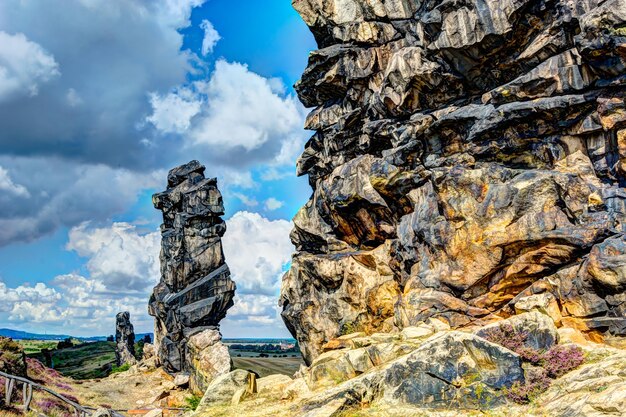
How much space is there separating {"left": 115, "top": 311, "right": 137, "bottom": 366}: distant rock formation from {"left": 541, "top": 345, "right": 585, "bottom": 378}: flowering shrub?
271 feet

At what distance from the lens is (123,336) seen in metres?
94.4

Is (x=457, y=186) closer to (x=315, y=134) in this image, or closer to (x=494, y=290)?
(x=494, y=290)

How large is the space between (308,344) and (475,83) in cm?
3227

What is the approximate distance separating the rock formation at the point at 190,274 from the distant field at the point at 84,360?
20820 millimetres

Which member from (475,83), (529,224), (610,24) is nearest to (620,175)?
(529,224)

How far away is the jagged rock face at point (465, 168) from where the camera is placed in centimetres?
3356

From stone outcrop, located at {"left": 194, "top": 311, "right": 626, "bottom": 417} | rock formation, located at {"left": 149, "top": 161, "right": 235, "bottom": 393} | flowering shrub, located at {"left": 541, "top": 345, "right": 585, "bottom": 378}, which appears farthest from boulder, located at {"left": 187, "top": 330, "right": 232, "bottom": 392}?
flowering shrub, located at {"left": 541, "top": 345, "right": 585, "bottom": 378}

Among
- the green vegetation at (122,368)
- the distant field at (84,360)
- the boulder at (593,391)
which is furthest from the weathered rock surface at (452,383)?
the distant field at (84,360)

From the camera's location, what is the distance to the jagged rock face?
33.6 m

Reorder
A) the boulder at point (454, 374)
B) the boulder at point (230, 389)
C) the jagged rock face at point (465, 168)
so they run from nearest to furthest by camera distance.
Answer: the boulder at point (454, 374)
the boulder at point (230, 389)
the jagged rock face at point (465, 168)

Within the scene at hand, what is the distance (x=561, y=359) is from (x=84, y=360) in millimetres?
105140

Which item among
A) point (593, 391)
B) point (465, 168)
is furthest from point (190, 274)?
point (593, 391)

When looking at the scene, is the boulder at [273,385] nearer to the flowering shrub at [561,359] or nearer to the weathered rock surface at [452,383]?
the weathered rock surface at [452,383]

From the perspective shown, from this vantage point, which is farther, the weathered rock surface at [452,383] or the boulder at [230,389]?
the boulder at [230,389]
